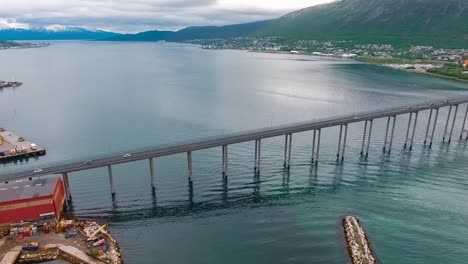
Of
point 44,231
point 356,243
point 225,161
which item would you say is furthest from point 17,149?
point 356,243

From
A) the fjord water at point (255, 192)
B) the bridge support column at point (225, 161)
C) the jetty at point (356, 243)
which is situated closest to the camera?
the jetty at point (356, 243)

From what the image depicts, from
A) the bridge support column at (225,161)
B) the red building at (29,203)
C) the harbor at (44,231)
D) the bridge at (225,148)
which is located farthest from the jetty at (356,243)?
the red building at (29,203)

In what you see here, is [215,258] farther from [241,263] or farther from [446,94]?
[446,94]

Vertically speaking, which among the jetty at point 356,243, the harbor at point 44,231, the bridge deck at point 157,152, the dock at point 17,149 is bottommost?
the dock at point 17,149

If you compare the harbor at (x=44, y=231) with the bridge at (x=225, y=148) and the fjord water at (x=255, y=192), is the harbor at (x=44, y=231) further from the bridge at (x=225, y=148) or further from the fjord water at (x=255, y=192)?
the bridge at (x=225, y=148)

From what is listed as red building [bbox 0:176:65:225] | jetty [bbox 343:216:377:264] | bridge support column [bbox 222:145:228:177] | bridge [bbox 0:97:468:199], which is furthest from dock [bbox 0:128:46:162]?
jetty [bbox 343:216:377:264]

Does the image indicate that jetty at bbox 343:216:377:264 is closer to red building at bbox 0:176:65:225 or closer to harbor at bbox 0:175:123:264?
harbor at bbox 0:175:123:264

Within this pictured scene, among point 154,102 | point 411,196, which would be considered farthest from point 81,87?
point 411,196

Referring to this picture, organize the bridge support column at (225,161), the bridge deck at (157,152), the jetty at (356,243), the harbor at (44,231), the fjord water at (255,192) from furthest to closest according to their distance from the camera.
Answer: the bridge support column at (225,161) → the bridge deck at (157,152) → the fjord water at (255,192) → the jetty at (356,243) → the harbor at (44,231)

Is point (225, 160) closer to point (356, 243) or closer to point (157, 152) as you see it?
point (157, 152)
